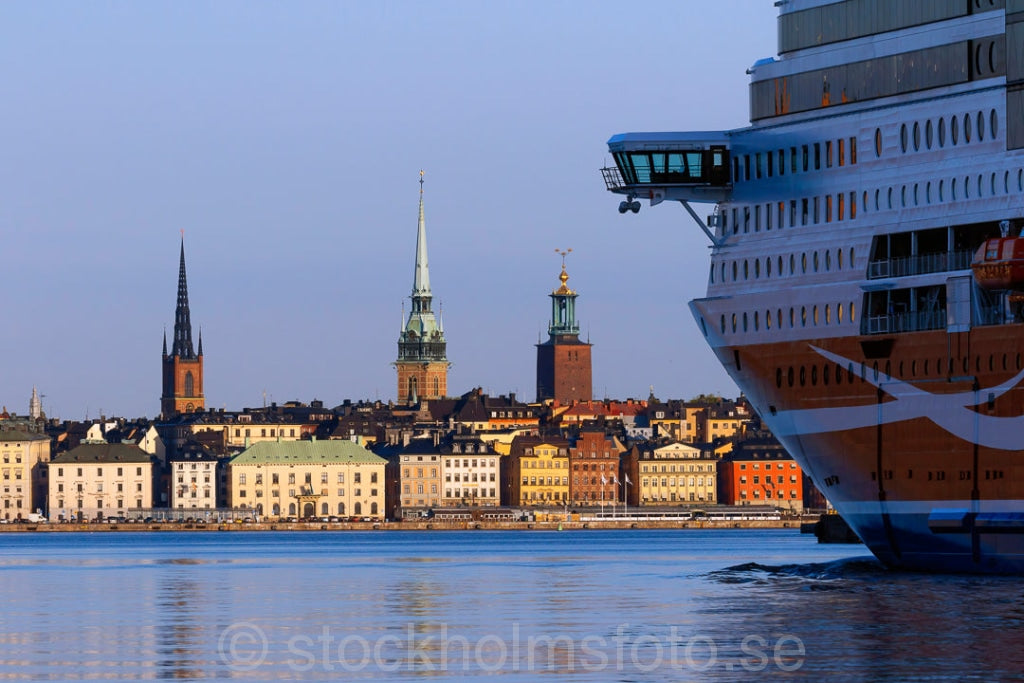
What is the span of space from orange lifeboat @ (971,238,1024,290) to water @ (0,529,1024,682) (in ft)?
23.9

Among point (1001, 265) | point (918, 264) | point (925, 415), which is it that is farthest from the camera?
point (918, 264)

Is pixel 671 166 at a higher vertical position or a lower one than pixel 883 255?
higher

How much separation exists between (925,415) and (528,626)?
12737mm

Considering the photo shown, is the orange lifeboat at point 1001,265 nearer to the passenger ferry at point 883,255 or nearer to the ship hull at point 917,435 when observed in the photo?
the passenger ferry at point 883,255

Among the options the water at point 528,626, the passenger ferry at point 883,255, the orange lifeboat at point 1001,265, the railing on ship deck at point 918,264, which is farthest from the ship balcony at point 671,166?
the orange lifeboat at point 1001,265

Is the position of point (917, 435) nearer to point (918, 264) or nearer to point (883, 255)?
point (918, 264)

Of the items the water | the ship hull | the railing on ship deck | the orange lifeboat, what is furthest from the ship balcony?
the orange lifeboat

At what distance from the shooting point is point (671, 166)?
76312mm

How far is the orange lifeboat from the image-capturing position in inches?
2452

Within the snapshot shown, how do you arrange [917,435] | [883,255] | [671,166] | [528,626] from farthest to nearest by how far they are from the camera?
1. [671,166]
2. [883,255]
3. [917,435]
4. [528,626]

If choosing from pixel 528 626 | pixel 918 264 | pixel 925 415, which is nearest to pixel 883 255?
pixel 918 264

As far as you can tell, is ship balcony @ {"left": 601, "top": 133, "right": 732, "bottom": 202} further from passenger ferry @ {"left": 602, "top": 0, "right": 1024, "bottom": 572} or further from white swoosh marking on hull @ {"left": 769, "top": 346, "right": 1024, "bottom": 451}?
white swoosh marking on hull @ {"left": 769, "top": 346, "right": 1024, "bottom": 451}

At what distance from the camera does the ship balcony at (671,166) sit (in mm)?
75938

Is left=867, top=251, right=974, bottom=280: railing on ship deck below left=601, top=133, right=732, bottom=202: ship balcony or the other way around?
below
